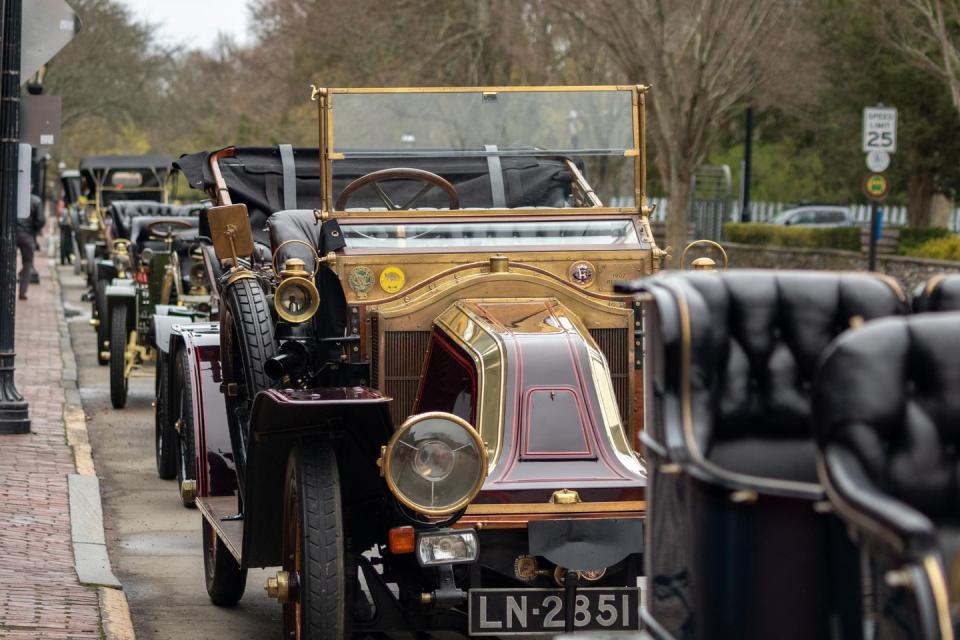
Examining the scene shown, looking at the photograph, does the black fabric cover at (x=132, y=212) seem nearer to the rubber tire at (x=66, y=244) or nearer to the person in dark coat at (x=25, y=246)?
the person in dark coat at (x=25, y=246)

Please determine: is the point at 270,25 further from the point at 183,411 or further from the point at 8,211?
the point at 183,411

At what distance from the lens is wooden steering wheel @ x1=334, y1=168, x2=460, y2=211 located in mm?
7660

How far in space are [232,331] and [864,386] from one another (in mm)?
4278

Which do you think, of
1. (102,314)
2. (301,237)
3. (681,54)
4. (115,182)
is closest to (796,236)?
(681,54)

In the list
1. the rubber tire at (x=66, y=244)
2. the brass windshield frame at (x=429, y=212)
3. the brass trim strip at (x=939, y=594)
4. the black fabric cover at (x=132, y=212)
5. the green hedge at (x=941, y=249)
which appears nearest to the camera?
the brass trim strip at (x=939, y=594)

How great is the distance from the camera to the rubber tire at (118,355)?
13633 mm

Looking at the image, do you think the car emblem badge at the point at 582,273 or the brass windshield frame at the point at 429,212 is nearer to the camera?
the car emblem badge at the point at 582,273

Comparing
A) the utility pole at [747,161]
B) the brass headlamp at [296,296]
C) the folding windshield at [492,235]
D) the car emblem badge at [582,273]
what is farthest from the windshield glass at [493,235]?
the utility pole at [747,161]

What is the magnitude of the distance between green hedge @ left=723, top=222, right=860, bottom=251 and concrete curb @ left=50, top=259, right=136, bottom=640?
747 inches

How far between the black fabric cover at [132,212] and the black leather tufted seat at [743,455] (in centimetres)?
1734

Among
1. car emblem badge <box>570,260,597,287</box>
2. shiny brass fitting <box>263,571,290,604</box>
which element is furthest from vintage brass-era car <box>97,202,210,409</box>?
shiny brass fitting <box>263,571,290,604</box>

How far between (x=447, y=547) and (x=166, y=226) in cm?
1310

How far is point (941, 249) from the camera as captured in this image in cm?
2545

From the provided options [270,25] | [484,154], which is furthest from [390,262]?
[270,25]
